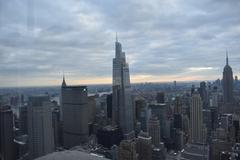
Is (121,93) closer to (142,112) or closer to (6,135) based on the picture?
(142,112)

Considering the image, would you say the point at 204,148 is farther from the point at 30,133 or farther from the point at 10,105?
the point at 10,105

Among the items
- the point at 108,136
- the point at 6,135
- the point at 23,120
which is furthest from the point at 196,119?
the point at 6,135

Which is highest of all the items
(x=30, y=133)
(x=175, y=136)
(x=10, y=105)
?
(x=10, y=105)

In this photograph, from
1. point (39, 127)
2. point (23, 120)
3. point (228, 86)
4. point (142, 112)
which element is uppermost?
point (228, 86)

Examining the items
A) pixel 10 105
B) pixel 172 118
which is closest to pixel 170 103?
pixel 172 118

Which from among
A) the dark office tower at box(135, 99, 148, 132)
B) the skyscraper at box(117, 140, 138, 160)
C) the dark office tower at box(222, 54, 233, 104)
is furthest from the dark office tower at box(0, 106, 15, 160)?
the dark office tower at box(222, 54, 233, 104)

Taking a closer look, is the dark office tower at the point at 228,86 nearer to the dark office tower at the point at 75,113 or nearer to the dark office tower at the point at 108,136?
the dark office tower at the point at 108,136

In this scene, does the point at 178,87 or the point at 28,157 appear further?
the point at 178,87
